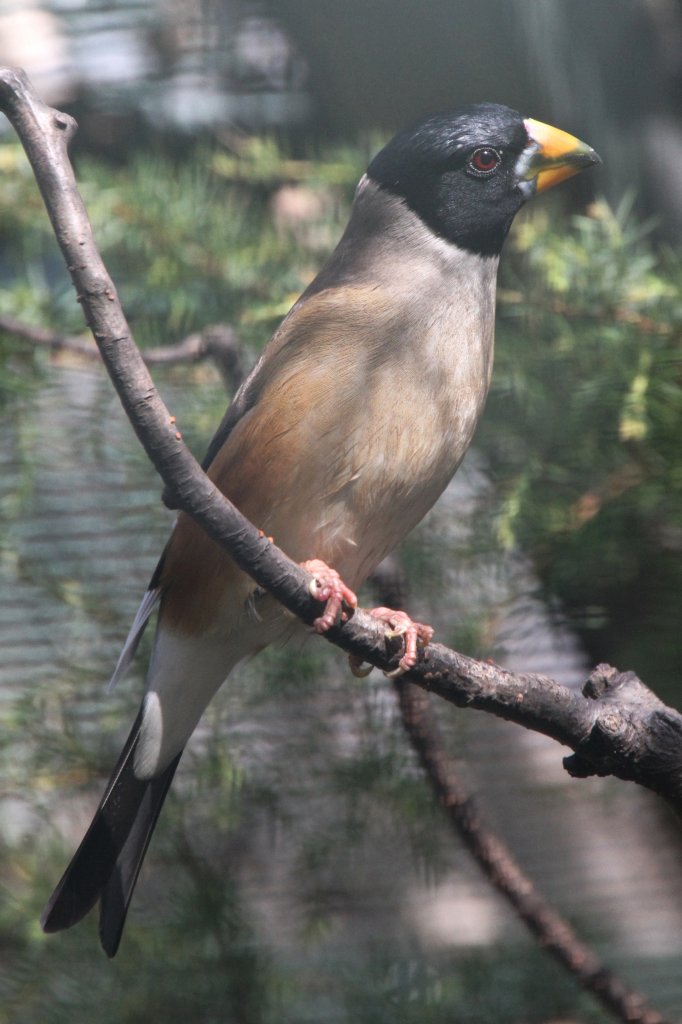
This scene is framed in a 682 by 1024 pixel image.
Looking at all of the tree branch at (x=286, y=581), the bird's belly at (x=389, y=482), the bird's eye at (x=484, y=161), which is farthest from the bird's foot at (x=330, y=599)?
the bird's eye at (x=484, y=161)

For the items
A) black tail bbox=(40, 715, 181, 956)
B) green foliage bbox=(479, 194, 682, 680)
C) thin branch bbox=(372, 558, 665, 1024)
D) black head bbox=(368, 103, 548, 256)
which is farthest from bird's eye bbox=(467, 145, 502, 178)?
black tail bbox=(40, 715, 181, 956)

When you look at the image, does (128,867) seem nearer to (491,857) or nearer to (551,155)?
(491,857)

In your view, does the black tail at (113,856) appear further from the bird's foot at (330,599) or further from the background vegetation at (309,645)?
the bird's foot at (330,599)

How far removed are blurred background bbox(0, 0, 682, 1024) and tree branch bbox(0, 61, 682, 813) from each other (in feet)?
1.38

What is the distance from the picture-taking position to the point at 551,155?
126 centimetres

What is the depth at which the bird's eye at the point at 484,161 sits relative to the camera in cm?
126

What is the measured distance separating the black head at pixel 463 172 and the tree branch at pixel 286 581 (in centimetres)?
52

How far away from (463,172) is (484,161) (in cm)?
3

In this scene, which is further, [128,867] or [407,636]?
[128,867]

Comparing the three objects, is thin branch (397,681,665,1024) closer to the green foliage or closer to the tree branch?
the green foliage

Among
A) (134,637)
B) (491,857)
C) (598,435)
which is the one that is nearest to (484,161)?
(598,435)

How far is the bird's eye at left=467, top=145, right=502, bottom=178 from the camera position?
126cm

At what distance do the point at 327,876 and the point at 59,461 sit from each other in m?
0.72

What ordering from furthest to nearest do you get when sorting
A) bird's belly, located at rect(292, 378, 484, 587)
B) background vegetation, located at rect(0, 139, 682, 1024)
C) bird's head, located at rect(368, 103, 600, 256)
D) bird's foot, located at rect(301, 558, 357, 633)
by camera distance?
background vegetation, located at rect(0, 139, 682, 1024) < bird's head, located at rect(368, 103, 600, 256) < bird's belly, located at rect(292, 378, 484, 587) < bird's foot, located at rect(301, 558, 357, 633)
